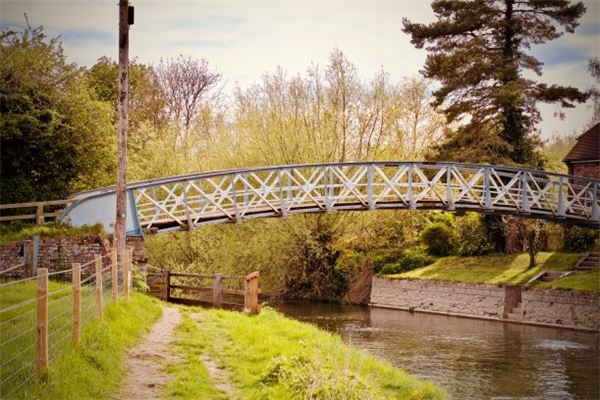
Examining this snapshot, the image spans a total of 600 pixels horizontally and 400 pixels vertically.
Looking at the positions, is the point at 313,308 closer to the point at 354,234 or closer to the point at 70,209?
the point at 354,234

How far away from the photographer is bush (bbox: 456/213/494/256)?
34.4 metres

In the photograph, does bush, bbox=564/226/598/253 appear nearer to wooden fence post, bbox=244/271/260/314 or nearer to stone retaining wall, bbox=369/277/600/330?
stone retaining wall, bbox=369/277/600/330

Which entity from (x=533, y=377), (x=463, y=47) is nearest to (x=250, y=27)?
(x=463, y=47)

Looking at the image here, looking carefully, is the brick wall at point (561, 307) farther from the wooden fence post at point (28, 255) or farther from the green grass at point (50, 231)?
the wooden fence post at point (28, 255)

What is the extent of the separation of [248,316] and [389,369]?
4295mm

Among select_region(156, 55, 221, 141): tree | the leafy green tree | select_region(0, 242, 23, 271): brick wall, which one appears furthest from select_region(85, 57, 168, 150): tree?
select_region(0, 242, 23, 271): brick wall

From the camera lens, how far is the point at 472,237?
115 feet

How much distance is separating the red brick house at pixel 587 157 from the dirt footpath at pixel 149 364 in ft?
79.8

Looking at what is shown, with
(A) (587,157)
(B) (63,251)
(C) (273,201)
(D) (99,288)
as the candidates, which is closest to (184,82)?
(C) (273,201)

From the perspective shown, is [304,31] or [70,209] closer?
[70,209]

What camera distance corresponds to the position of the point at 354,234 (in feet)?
Result: 110

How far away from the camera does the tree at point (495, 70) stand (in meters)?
32.6

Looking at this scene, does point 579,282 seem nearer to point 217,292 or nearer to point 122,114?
point 217,292

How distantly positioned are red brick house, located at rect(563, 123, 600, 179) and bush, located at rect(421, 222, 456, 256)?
5.94 metres
